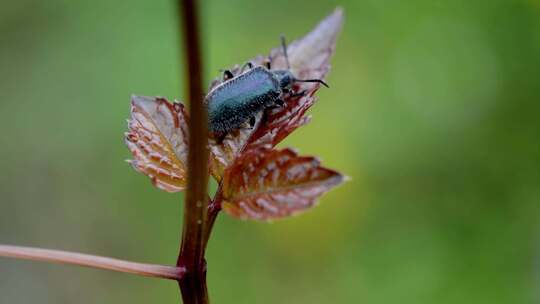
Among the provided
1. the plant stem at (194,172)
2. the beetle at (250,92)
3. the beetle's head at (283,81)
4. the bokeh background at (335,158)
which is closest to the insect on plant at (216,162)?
the plant stem at (194,172)

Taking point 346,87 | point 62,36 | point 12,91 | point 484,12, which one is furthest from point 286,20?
point 12,91

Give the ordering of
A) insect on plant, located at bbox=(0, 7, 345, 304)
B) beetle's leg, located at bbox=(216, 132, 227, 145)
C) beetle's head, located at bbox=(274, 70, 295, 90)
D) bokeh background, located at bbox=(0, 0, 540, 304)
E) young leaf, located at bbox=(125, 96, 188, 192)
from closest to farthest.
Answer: insect on plant, located at bbox=(0, 7, 345, 304) < young leaf, located at bbox=(125, 96, 188, 192) < beetle's leg, located at bbox=(216, 132, 227, 145) < beetle's head, located at bbox=(274, 70, 295, 90) < bokeh background, located at bbox=(0, 0, 540, 304)

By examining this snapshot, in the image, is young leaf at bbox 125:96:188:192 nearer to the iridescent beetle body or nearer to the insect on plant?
the insect on plant

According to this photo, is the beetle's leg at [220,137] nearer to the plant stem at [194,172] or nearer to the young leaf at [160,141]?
the young leaf at [160,141]

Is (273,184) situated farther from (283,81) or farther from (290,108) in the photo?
(283,81)

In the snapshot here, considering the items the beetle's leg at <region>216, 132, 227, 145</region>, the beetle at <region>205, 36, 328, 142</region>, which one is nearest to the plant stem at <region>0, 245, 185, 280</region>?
the beetle's leg at <region>216, 132, 227, 145</region>

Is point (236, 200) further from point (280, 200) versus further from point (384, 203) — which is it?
point (384, 203)
